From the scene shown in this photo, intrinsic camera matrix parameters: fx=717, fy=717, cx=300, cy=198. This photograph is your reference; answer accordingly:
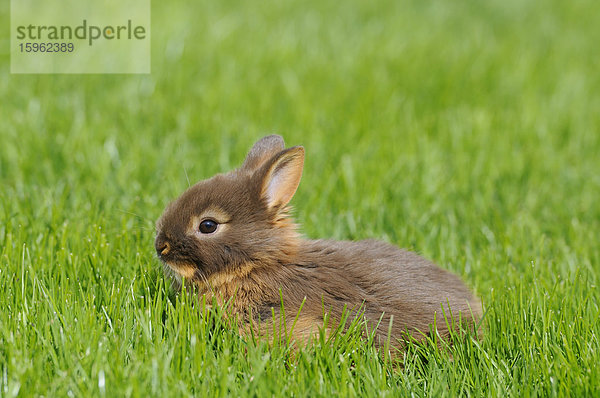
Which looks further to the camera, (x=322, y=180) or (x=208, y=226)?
(x=322, y=180)

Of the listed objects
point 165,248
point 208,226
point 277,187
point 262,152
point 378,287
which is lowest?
point 378,287

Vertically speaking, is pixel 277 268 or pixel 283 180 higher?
pixel 283 180

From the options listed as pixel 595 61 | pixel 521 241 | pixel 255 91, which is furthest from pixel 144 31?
pixel 595 61

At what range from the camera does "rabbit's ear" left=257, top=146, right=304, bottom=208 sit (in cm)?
355

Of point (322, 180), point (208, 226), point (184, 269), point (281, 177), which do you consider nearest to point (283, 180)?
point (281, 177)

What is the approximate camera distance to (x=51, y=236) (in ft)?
13.1

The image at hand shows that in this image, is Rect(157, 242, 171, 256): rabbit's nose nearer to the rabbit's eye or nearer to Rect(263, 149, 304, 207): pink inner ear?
the rabbit's eye

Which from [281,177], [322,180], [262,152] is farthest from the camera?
[322,180]

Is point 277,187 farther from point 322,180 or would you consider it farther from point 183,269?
point 322,180

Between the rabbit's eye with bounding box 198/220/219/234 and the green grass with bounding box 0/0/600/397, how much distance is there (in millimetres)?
345

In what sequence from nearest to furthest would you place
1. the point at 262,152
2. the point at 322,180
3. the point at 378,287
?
the point at 378,287 < the point at 262,152 < the point at 322,180

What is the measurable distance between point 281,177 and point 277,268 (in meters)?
0.47

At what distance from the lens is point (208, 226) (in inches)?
140

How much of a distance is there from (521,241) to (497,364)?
1757 millimetres
